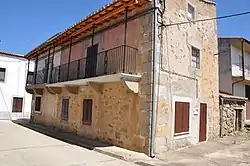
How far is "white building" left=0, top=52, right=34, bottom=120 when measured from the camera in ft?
82.9

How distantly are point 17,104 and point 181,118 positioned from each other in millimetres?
21677

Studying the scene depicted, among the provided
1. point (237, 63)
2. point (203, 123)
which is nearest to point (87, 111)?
point (203, 123)

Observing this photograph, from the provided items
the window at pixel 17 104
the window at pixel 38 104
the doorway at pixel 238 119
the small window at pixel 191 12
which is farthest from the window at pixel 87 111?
the window at pixel 17 104

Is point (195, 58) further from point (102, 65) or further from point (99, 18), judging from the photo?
point (99, 18)

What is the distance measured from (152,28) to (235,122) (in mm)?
9925

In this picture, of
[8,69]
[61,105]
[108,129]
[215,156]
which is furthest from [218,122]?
[8,69]

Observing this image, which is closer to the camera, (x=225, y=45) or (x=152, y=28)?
(x=152, y=28)

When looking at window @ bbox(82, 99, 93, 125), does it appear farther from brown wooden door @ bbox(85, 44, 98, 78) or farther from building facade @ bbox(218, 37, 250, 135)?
building facade @ bbox(218, 37, 250, 135)

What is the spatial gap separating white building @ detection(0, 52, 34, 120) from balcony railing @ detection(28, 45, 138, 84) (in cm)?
1110

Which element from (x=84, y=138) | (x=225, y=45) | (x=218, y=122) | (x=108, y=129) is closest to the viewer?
(x=108, y=129)

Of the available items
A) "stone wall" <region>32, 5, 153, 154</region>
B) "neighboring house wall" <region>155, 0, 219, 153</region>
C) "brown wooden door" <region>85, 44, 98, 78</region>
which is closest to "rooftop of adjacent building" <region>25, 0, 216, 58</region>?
"stone wall" <region>32, 5, 153, 154</region>

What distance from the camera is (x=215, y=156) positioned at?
897 centimetres

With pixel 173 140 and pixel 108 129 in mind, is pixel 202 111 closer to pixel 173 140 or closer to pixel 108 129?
pixel 173 140

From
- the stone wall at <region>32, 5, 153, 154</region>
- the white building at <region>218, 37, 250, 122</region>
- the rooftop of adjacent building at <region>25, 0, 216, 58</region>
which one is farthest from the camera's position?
the white building at <region>218, 37, 250, 122</region>
